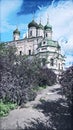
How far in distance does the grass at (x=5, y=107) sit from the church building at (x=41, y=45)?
37472 mm

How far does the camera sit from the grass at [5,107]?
14016mm

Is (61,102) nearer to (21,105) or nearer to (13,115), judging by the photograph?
(21,105)

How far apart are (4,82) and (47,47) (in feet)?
131

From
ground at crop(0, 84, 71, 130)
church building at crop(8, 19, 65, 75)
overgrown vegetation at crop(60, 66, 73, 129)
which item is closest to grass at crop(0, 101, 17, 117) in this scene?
ground at crop(0, 84, 71, 130)

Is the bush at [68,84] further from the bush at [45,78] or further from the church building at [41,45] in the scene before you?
the church building at [41,45]

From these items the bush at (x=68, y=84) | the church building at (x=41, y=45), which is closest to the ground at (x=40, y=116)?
the bush at (x=68, y=84)

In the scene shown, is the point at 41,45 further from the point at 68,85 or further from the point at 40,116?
the point at 40,116

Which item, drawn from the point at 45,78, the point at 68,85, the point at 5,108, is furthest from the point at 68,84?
the point at 45,78

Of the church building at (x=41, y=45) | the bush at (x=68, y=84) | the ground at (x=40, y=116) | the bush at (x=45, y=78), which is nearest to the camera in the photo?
the ground at (x=40, y=116)

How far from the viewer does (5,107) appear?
14.5 m

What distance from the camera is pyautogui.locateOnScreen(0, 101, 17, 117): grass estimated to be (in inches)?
552

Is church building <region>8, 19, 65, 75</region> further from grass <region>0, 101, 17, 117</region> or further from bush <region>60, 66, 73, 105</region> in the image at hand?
bush <region>60, 66, 73, 105</region>

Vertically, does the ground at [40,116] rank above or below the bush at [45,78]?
above

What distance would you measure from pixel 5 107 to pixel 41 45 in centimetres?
4315
